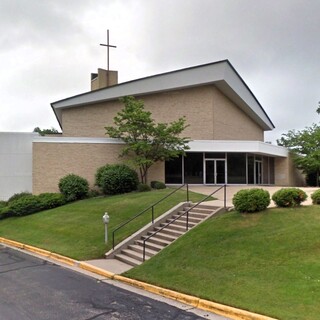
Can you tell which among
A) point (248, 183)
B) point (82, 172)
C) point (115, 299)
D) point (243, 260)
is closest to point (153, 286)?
point (115, 299)

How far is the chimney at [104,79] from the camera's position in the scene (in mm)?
39344

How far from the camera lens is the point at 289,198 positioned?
41.0 ft

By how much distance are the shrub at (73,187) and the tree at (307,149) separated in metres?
21.4

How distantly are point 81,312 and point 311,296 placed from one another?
428 centimetres

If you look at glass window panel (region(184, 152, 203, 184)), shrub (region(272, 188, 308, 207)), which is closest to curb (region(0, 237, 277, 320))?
shrub (region(272, 188, 308, 207))

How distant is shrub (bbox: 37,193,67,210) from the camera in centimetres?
2328

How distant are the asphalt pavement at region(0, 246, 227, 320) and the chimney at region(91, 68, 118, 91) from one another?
98.5ft

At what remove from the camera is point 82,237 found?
1555 cm

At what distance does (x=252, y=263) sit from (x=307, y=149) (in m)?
31.6

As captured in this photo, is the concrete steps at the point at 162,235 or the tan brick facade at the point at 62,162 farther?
the tan brick facade at the point at 62,162

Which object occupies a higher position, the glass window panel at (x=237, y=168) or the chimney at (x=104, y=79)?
the chimney at (x=104, y=79)

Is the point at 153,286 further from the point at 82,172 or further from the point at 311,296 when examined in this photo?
the point at 82,172

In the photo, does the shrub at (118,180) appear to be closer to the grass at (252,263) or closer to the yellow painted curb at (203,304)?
the grass at (252,263)

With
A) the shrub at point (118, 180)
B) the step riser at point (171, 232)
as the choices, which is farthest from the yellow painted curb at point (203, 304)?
the shrub at point (118, 180)
